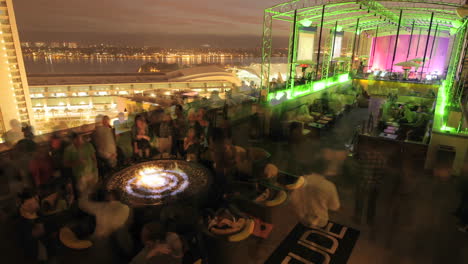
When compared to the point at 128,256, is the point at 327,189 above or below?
above

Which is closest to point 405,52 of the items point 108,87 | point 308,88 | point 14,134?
point 308,88

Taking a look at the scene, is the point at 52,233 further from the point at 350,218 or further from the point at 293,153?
the point at 293,153

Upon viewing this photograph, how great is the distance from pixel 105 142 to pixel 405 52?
109ft

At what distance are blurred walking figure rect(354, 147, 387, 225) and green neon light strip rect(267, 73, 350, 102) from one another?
583cm

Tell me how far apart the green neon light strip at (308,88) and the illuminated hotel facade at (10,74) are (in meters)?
37.6

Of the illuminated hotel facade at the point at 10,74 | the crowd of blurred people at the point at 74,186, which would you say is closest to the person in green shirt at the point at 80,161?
the crowd of blurred people at the point at 74,186

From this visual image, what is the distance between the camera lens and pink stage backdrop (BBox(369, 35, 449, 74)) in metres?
28.6

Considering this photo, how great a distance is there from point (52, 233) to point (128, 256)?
1174 millimetres

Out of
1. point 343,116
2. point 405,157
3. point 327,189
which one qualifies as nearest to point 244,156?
point 327,189

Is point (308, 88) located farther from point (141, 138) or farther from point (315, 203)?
point (315, 203)

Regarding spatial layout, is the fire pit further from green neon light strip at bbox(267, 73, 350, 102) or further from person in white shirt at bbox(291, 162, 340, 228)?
green neon light strip at bbox(267, 73, 350, 102)

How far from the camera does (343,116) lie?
13.9 metres

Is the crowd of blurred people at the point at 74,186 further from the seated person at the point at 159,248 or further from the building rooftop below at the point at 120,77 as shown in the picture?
the building rooftop below at the point at 120,77

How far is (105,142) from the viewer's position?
5.78m
